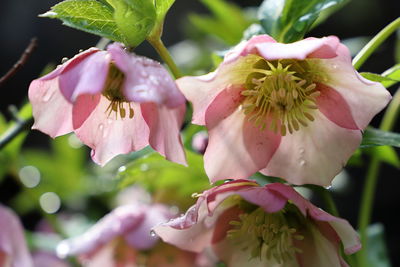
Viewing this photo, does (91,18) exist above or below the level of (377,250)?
above

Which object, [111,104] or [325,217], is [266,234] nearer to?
[325,217]

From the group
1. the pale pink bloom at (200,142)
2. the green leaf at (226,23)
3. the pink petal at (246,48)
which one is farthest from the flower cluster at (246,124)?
the green leaf at (226,23)

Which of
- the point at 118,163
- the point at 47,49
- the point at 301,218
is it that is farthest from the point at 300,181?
the point at 47,49

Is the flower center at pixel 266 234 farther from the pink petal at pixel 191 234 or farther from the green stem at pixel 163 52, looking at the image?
the green stem at pixel 163 52

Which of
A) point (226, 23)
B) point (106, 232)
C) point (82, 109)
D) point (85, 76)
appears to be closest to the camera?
point (85, 76)

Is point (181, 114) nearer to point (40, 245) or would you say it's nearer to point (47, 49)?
point (40, 245)

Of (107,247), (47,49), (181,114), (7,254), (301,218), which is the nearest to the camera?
(181,114)

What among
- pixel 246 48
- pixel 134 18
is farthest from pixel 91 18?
pixel 246 48
